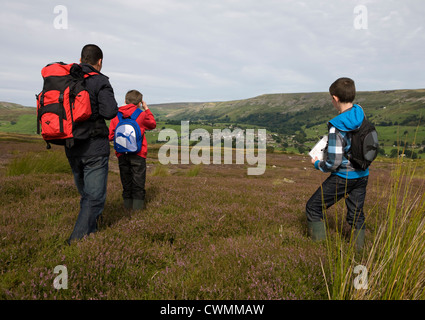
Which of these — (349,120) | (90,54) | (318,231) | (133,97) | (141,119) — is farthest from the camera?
(133,97)

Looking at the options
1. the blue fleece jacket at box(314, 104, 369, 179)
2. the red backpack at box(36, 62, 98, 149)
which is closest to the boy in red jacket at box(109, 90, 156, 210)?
the red backpack at box(36, 62, 98, 149)

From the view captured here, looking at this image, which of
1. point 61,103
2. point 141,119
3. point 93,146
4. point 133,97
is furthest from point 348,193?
point 133,97

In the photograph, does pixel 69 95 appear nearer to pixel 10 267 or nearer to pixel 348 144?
pixel 10 267

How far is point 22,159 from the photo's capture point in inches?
384

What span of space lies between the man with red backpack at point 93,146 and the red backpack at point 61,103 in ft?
0.52

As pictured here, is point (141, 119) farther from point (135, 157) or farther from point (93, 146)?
point (93, 146)

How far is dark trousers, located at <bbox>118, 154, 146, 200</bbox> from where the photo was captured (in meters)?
5.24

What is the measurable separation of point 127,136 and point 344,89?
164 inches

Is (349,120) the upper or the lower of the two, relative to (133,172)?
upper

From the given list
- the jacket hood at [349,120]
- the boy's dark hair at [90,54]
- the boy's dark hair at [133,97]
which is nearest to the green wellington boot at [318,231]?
the jacket hood at [349,120]

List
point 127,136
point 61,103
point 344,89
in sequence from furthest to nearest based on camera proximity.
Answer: point 127,136
point 344,89
point 61,103

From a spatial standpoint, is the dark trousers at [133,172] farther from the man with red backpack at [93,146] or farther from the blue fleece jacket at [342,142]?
the blue fleece jacket at [342,142]

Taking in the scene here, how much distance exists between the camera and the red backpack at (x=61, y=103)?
3.23m

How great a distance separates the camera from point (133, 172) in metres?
5.32
